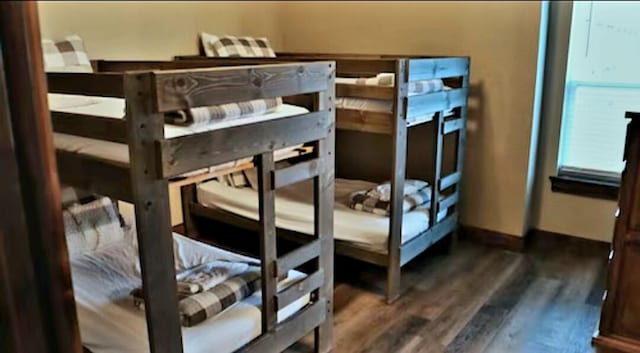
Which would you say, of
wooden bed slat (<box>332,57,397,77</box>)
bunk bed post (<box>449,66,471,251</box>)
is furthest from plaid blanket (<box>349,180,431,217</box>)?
wooden bed slat (<box>332,57,397,77</box>)

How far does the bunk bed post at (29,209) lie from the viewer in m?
0.57

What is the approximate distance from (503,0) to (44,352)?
3007mm

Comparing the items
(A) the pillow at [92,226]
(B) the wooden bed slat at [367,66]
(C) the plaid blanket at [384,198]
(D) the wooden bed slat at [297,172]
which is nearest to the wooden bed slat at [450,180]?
(C) the plaid blanket at [384,198]

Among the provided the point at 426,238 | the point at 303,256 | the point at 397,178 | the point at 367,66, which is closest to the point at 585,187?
the point at 426,238

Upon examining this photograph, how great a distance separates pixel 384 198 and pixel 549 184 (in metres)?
1.14

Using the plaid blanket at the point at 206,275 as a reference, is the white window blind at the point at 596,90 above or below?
above

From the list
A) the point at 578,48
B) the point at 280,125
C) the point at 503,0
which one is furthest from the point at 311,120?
the point at 578,48

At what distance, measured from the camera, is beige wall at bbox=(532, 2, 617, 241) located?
3.07 m

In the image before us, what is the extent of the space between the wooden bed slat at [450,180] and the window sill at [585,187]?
0.61 meters

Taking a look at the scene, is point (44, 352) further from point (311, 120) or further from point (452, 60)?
point (452, 60)

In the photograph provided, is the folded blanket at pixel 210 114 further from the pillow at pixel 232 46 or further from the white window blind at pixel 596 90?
the white window blind at pixel 596 90

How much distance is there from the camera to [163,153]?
4.49ft

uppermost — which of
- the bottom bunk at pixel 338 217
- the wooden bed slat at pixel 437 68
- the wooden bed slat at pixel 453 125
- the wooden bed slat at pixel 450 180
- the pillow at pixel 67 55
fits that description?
the pillow at pixel 67 55

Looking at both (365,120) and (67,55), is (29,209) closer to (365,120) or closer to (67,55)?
(365,120)
